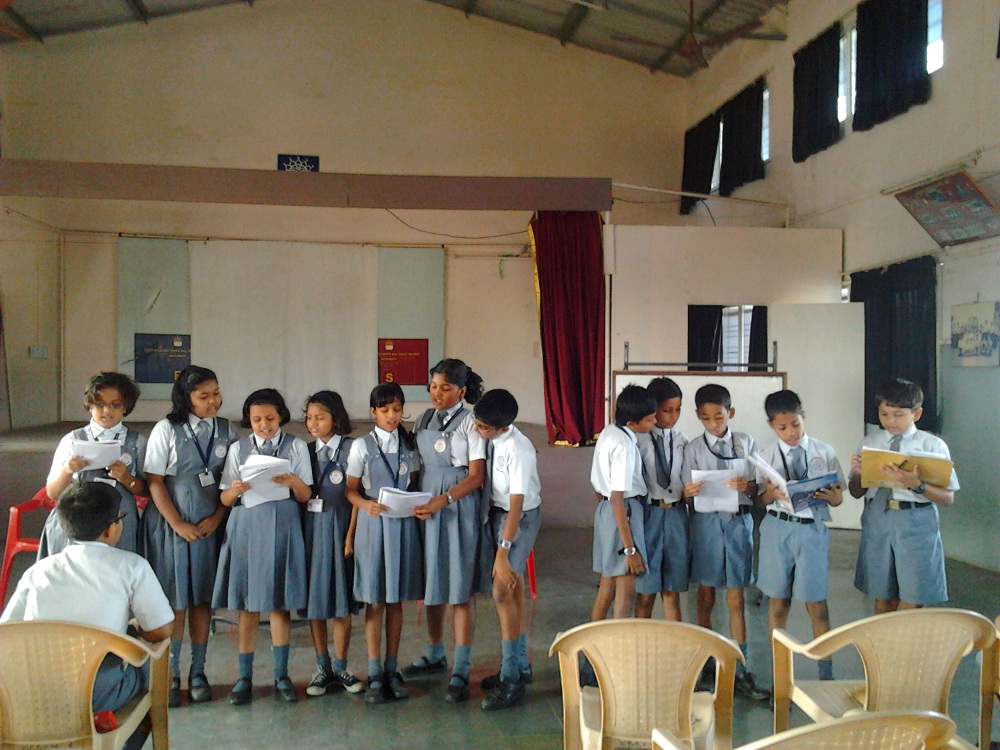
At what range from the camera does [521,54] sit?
8.97 metres

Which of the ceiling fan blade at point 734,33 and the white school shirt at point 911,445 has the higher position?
the ceiling fan blade at point 734,33

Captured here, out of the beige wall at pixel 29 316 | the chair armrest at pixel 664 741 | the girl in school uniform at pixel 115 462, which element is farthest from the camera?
the beige wall at pixel 29 316

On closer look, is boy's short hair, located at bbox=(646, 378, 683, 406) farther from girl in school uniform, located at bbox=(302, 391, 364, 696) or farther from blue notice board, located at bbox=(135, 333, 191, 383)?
blue notice board, located at bbox=(135, 333, 191, 383)

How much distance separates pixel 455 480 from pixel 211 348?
21.3 ft

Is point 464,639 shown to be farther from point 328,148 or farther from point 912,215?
point 328,148

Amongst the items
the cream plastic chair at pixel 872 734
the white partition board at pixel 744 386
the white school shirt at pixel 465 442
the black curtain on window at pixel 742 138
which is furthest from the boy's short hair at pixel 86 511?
the black curtain on window at pixel 742 138

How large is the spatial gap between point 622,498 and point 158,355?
23.4ft

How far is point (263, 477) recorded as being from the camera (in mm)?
2648

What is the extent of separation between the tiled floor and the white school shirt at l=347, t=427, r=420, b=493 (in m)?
0.83

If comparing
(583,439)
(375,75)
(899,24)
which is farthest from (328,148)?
(899,24)

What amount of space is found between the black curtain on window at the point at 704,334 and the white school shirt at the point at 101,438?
5.10m

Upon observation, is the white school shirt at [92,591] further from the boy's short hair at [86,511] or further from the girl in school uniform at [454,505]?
the girl in school uniform at [454,505]

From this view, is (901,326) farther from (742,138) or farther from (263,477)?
(263,477)

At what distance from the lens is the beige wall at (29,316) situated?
24.2 ft
